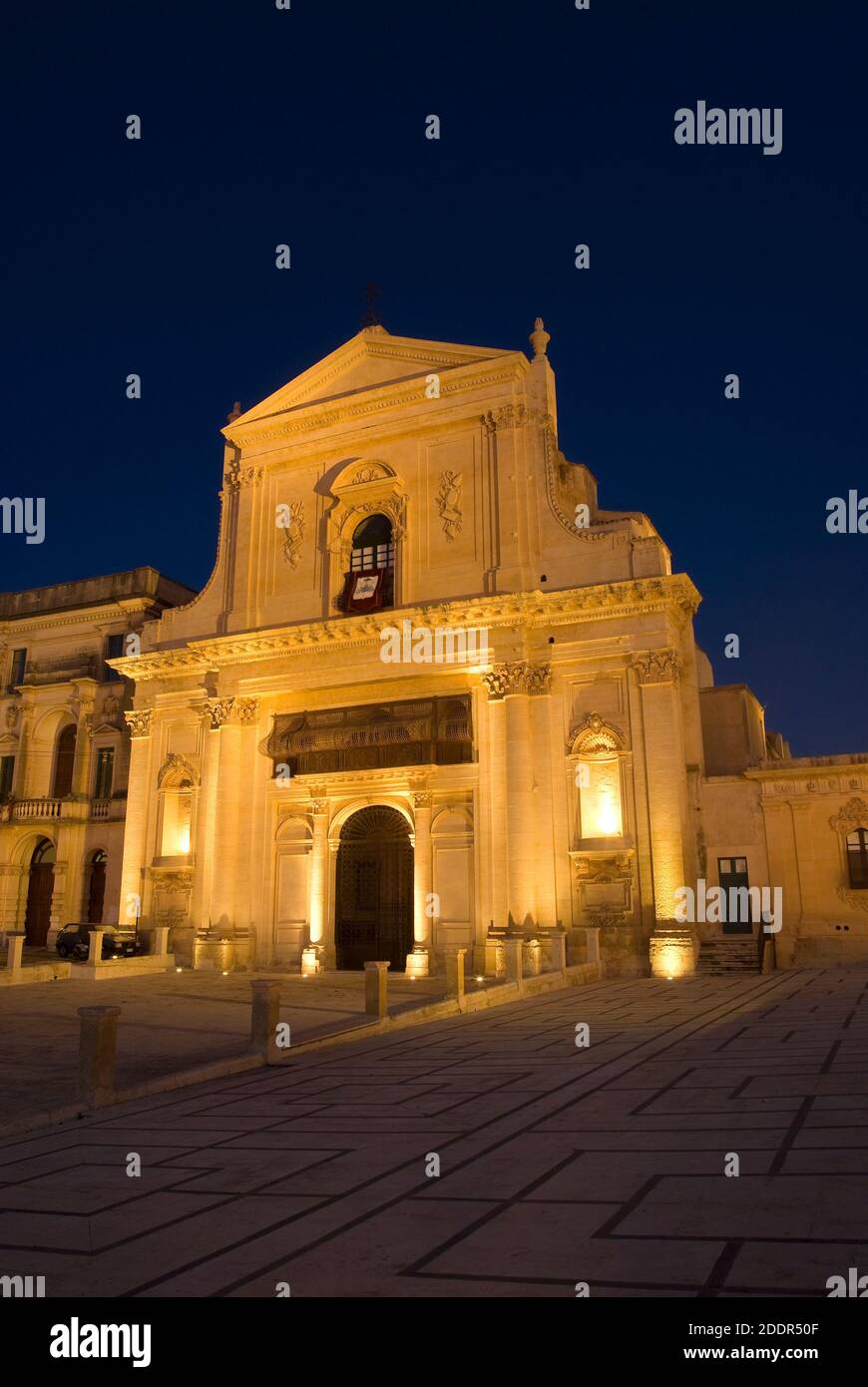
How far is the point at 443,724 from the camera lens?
74.4 ft

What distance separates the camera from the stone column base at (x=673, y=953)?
1978 centimetres

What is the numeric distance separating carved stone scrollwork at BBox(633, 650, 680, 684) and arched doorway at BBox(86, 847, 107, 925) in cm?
1832

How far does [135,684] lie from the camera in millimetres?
28312

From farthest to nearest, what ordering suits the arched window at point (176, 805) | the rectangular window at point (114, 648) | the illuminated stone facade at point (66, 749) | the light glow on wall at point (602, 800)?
1. the rectangular window at point (114, 648)
2. the illuminated stone facade at point (66, 749)
3. the arched window at point (176, 805)
4. the light glow on wall at point (602, 800)

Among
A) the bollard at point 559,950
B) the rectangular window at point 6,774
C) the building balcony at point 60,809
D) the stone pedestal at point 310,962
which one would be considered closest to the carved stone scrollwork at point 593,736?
the bollard at point 559,950

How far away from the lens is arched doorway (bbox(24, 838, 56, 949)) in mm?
31156

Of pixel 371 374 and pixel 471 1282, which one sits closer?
pixel 471 1282

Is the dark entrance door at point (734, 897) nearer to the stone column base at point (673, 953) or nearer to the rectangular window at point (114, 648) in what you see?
the stone column base at point (673, 953)

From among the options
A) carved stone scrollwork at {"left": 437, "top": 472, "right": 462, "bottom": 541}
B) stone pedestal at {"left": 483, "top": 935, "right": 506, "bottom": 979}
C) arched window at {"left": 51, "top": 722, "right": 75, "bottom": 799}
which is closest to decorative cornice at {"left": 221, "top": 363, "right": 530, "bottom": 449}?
carved stone scrollwork at {"left": 437, "top": 472, "right": 462, "bottom": 541}

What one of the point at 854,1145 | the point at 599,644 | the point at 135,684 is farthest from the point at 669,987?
the point at 135,684

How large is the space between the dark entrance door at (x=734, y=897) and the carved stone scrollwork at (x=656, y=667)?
14.6 feet

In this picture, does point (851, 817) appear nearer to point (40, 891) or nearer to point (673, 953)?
point (673, 953)
